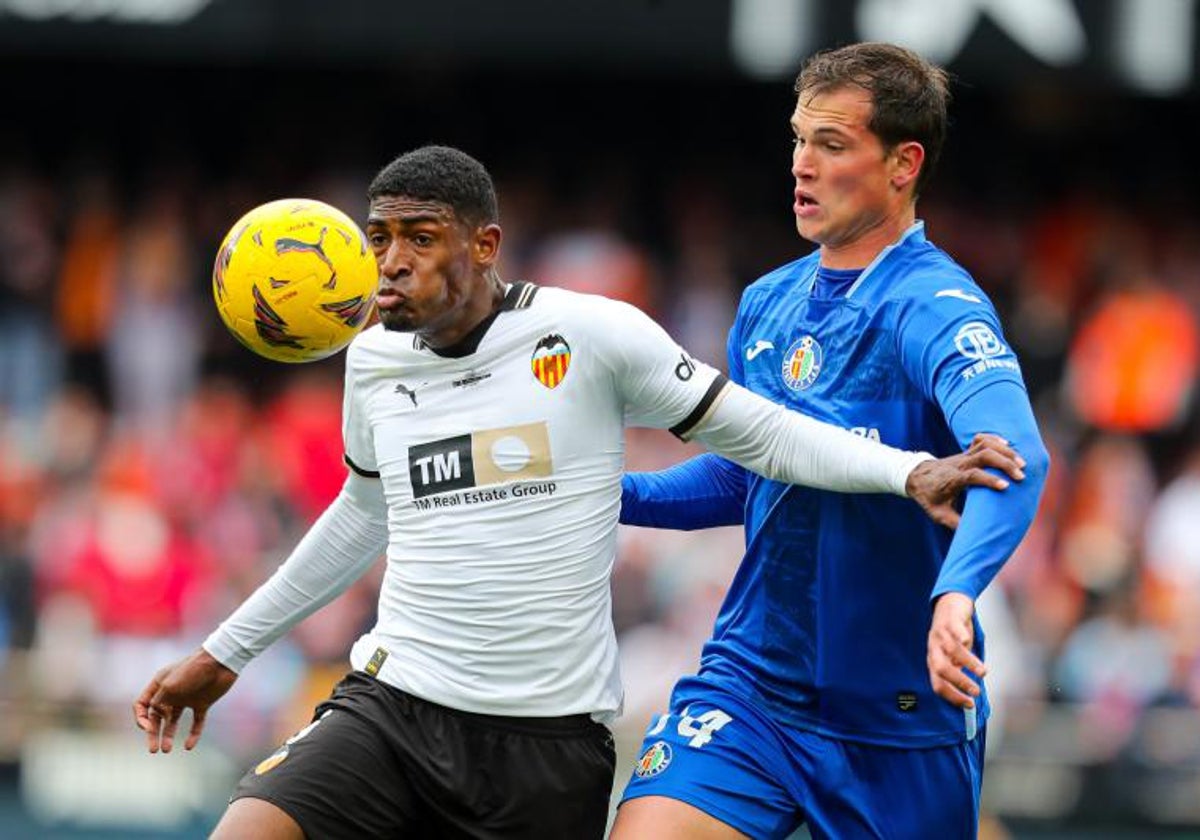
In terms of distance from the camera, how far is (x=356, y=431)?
566 centimetres

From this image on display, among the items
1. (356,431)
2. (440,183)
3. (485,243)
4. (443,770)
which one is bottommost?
(443,770)

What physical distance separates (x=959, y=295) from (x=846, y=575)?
30.0 inches

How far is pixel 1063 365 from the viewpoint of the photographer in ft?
46.2

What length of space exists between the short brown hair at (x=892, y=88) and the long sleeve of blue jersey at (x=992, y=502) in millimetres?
912

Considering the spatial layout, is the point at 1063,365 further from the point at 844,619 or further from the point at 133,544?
the point at 844,619

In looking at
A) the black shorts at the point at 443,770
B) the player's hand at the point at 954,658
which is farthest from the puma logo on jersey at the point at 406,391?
the player's hand at the point at 954,658

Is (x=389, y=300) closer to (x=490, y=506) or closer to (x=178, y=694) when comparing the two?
(x=490, y=506)

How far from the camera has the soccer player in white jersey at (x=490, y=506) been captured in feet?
17.3

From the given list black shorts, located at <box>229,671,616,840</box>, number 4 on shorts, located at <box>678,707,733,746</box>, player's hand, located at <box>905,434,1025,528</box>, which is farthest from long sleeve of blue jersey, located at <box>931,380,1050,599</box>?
black shorts, located at <box>229,671,616,840</box>

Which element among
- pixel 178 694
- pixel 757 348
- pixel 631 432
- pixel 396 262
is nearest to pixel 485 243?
pixel 396 262

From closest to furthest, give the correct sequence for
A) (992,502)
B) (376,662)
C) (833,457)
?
(992,502), (833,457), (376,662)

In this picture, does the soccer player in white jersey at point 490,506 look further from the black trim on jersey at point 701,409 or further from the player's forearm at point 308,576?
the player's forearm at point 308,576

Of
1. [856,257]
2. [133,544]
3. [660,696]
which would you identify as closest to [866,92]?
[856,257]

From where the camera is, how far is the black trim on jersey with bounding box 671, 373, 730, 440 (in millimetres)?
5434
